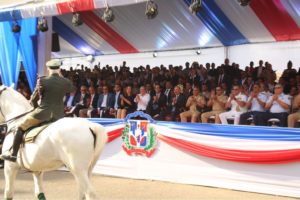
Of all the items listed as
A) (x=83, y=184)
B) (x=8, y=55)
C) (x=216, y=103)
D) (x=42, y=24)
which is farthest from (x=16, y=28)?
(x=83, y=184)

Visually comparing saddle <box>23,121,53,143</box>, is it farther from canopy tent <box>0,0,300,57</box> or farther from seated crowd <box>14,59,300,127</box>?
seated crowd <box>14,59,300,127</box>

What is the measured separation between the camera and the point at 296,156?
265 inches

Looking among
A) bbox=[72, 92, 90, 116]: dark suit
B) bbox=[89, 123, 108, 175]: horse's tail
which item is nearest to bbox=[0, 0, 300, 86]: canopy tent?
bbox=[72, 92, 90, 116]: dark suit

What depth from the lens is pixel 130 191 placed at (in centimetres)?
750

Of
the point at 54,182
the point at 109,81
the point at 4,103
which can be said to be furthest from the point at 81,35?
the point at 4,103

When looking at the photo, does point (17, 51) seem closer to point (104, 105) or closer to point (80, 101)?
point (80, 101)

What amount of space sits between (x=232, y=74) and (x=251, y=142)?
4744 mm

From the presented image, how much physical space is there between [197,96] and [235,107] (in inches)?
39.6

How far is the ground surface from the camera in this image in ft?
22.9

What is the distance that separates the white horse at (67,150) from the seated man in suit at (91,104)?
18.7ft

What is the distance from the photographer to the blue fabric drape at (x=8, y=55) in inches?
445

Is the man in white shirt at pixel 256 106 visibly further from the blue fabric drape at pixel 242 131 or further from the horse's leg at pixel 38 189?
the horse's leg at pixel 38 189

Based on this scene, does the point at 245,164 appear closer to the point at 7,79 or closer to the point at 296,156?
the point at 296,156

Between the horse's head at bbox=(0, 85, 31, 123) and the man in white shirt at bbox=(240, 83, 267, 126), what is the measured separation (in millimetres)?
4617
